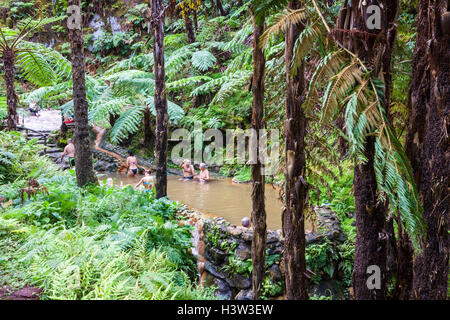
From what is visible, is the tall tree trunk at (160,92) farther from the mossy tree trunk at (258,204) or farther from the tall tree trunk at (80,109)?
the mossy tree trunk at (258,204)

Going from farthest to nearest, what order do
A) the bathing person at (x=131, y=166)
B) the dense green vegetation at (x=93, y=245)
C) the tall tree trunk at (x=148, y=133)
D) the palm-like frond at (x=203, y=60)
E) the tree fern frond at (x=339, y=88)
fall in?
the tall tree trunk at (x=148, y=133), the palm-like frond at (x=203, y=60), the bathing person at (x=131, y=166), the dense green vegetation at (x=93, y=245), the tree fern frond at (x=339, y=88)

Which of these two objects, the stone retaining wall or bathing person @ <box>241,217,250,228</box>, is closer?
the stone retaining wall

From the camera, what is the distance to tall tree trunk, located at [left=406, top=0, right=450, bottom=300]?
94.7 inches

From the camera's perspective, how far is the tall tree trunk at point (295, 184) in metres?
2.81

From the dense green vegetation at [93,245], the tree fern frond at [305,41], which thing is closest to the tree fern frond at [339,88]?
the tree fern frond at [305,41]

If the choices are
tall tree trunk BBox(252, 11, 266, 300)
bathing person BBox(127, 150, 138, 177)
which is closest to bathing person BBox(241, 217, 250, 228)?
tall tree trunk BBox(252, 11, 266, 300)

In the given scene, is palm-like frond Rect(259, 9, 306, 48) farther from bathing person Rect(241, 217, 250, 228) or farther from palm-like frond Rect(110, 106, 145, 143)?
palm-like frond Rect(110, 106, 145, 143)

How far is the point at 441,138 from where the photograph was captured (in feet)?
7.93

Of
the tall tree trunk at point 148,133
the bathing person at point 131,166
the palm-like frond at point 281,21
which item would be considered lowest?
the bathing person at point 131,166

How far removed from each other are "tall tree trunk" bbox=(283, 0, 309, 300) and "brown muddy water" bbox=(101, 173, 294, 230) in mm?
3051

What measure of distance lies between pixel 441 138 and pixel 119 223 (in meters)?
4.05

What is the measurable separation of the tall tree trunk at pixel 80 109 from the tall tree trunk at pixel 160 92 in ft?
4.27
